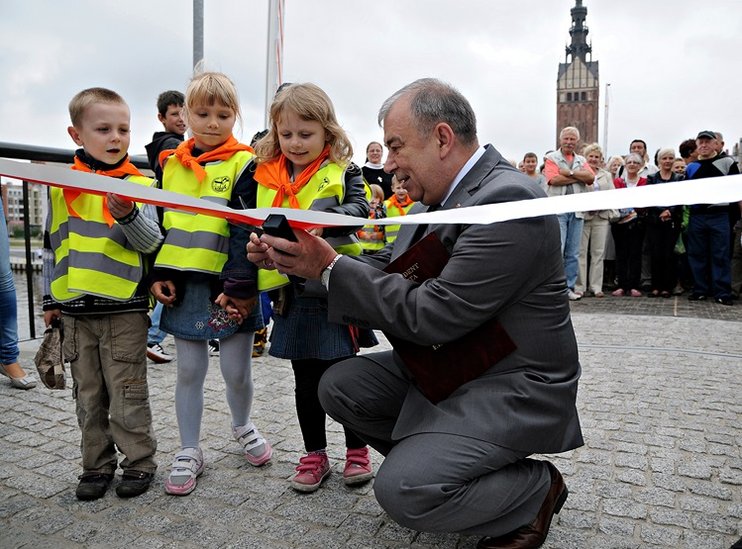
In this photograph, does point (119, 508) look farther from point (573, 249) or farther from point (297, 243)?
point (573, 249)

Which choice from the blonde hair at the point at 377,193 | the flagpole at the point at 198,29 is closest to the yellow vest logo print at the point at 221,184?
the blonde hair at the point at 377,193

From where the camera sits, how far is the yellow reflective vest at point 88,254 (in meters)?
2.76

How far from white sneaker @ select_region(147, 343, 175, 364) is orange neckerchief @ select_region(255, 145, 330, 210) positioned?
294cm

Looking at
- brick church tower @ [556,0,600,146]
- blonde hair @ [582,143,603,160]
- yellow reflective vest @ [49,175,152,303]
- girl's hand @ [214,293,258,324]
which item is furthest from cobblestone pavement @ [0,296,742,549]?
brick church tower @ [556,0,600,146]

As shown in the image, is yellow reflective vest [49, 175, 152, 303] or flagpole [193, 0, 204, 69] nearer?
yellow reflective vest [49, 175, 152, 303]

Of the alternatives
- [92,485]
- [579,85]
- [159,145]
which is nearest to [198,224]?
[92,485]

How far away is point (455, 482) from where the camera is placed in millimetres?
2117

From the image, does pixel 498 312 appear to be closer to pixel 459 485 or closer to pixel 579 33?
pixel 459 485

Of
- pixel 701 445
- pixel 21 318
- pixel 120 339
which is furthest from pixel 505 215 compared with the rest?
pixel 21 318

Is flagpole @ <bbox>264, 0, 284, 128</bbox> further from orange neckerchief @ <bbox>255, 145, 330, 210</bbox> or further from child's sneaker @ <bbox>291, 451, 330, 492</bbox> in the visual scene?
child's sneaker @ <bbox>291, 451, 330, 492</bbox>

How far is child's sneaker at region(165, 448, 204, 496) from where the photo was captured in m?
2.85

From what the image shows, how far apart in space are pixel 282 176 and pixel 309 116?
289mm

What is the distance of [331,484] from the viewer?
9.78 feet

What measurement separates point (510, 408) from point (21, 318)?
7.23 meters
